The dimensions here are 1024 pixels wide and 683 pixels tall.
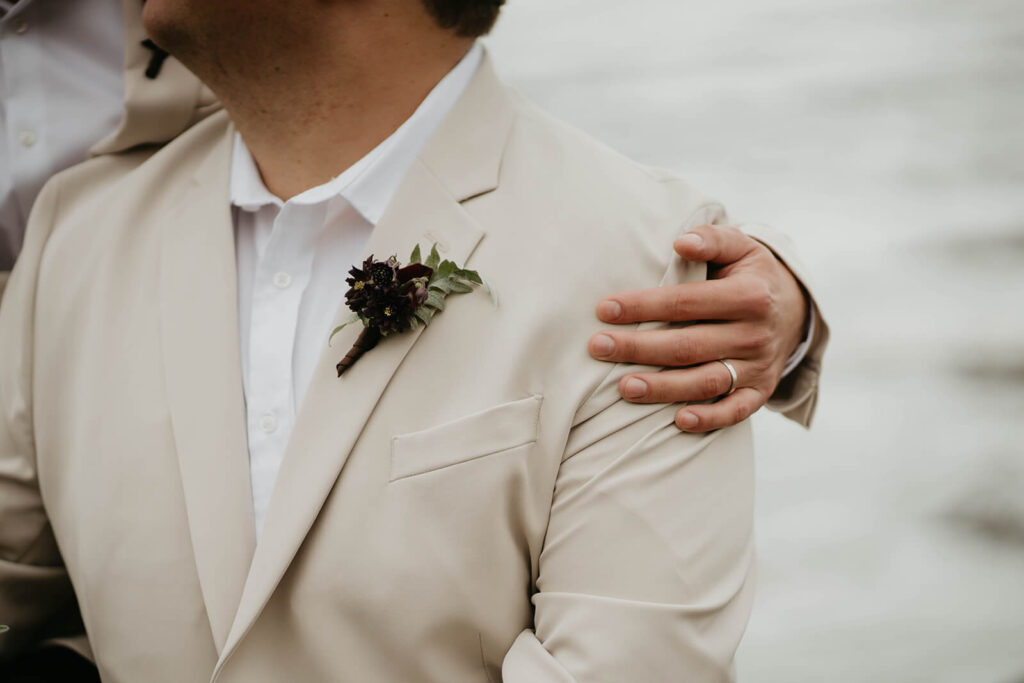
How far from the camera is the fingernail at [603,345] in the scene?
133 cm

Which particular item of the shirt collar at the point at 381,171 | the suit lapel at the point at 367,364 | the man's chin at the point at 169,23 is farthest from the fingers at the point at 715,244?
the man's chin at the point at 169,23

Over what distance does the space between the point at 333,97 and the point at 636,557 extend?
0.95m

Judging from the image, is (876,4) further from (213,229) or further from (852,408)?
(213,229)

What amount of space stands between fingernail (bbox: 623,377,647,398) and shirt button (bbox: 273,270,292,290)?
62 centimetres

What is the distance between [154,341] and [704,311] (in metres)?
0.93

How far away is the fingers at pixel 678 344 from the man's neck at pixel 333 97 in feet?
1.93

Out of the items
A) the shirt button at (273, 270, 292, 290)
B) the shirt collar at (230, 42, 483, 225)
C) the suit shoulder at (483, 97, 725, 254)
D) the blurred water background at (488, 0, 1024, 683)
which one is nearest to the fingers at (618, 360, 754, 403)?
the suit shoulder at (483, 97, 725, 254)

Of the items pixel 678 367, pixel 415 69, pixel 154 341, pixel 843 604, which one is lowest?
pixel 843 604

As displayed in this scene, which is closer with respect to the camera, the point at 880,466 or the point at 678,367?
the point at 678,367

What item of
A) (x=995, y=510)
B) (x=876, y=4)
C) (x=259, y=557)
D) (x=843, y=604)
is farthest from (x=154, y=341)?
(x=876, y=4)

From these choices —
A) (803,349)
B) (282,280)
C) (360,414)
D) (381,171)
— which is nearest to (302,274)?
(282,280)

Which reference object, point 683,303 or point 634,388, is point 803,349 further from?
point 634,388

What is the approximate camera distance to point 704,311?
4.64 feet

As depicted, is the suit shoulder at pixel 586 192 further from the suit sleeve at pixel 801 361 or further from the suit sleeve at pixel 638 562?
the suit sleeve at pixel 638 562
